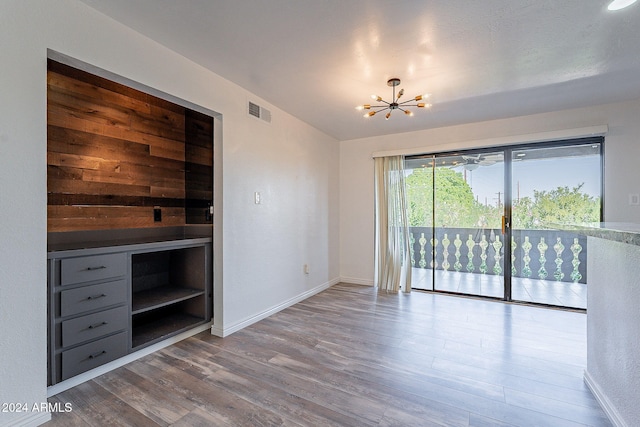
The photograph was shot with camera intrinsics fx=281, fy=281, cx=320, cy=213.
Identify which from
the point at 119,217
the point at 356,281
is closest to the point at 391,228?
the point at 356,281

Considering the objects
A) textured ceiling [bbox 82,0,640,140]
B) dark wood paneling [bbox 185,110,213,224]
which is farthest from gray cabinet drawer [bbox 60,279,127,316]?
textured ceiling [bbox 82,0,640,140]

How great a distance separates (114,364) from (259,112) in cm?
269

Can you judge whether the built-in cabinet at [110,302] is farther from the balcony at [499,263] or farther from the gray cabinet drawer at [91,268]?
the balcony at [499,263]

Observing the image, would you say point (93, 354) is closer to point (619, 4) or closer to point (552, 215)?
point (619, 4)

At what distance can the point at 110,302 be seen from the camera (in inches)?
84.7

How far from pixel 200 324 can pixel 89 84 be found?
250 centimetres

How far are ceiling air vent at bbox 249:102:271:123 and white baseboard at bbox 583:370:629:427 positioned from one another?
11.8 feet

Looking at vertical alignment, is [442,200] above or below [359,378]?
above

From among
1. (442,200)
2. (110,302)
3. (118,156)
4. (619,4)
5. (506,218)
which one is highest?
(619,4)

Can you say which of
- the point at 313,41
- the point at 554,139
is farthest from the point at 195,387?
the point at 554,139

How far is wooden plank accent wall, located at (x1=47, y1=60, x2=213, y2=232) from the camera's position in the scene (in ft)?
7.82

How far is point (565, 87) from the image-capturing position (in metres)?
2.85

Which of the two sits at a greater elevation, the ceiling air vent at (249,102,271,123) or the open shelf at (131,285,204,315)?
the ceiling air vent at (249,102,271,123)

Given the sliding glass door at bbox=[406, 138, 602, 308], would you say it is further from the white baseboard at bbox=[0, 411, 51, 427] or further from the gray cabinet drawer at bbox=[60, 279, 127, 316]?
the white baseboard at bbox=[0, 411, 51, 427]
